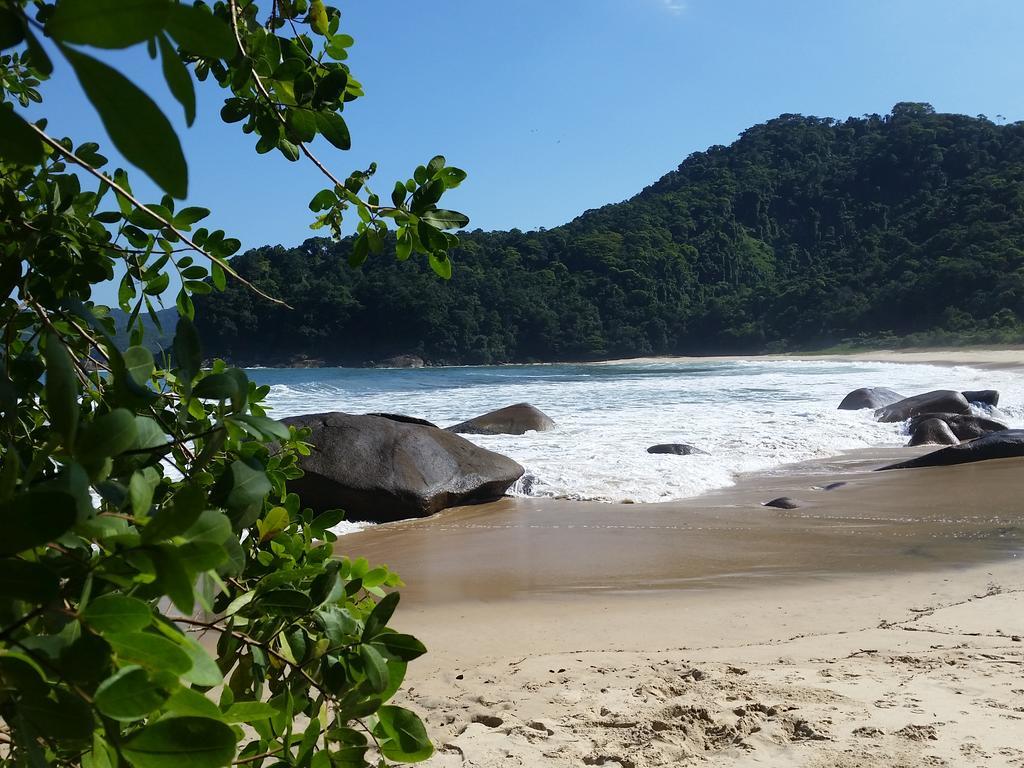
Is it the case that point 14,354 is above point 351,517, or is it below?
above

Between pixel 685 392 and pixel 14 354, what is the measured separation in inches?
917

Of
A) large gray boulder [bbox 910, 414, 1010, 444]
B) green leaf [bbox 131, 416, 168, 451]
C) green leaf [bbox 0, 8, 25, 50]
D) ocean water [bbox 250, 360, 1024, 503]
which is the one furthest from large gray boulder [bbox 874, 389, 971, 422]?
green leaf [bbox 0, 8, 25, 50]

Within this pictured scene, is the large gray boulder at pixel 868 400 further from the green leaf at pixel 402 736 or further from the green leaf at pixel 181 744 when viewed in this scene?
the green leaf at pixel 181 744

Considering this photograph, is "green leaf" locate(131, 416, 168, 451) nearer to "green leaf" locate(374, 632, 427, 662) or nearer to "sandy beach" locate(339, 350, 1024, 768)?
"green leaf" locate(374, 632, 427, 662)

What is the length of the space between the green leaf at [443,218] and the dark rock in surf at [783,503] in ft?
23.4

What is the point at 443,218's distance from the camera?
1252 mm

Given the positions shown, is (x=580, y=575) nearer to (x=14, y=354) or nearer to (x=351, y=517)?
(x=351, y=517)

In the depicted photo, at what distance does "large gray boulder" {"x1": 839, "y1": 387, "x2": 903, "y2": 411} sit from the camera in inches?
671

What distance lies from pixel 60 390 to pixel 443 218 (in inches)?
30.0

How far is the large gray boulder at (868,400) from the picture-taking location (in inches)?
671

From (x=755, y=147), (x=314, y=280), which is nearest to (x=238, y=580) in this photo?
(x=314, y=280)

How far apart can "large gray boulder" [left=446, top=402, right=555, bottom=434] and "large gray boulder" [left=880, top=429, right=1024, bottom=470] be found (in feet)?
18.0

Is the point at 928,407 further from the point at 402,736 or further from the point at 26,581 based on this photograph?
the point at 26,581

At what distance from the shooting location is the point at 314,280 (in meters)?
50.1
